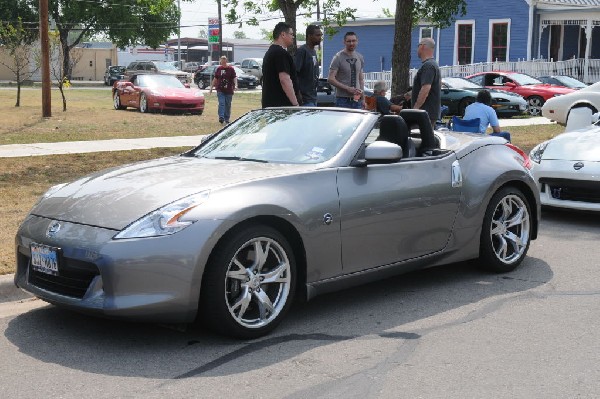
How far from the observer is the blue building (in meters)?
35.8

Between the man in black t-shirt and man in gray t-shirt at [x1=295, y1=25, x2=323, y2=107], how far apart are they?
0.72 meters

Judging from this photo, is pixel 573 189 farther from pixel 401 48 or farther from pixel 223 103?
pixel 223 103

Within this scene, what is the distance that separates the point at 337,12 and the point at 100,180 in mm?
15002

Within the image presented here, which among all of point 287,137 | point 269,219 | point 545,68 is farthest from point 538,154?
point 545,68

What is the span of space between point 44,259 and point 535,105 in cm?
2358

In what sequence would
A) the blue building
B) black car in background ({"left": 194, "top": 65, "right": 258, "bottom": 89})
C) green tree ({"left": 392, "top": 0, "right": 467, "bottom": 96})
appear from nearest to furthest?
green tree ({"left": 392, "top": 0, "right": 467, "bottom": 96}), the blue building, black car in background ({"left": 194, "top": 65, "right": 258, "bottom": 89})

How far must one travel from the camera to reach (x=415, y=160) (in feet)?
20.0

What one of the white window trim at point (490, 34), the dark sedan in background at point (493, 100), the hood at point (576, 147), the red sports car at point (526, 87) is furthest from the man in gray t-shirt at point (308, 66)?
the white window trim at point (490, 34)

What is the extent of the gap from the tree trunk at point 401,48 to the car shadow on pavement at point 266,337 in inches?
366

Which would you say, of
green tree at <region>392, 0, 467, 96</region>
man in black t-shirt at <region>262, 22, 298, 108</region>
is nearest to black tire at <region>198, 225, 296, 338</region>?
man in black t-shirt at <region>262, 22, 298, 108</region>

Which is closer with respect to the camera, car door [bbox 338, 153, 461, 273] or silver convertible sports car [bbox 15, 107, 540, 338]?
silver convertible sports car [bbox 15, 107, 540, 338]

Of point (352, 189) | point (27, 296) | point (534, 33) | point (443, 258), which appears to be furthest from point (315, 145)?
point (534, 33)

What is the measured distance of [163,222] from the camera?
4.69 m

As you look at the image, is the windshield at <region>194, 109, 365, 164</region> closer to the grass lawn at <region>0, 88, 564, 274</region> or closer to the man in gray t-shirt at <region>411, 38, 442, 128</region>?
the grass lawn at <region>0, 88, 564, 274</region>
